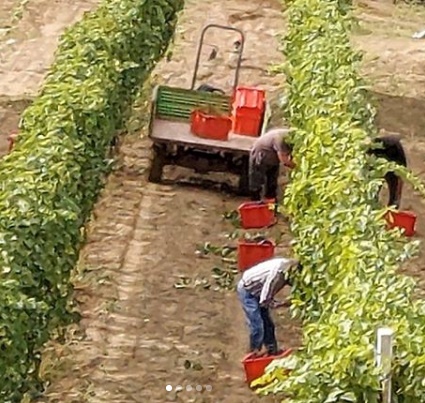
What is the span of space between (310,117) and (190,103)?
8.55 ft

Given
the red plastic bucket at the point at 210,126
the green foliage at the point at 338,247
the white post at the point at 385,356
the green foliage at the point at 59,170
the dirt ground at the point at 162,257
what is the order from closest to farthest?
the white post at the point at 385,356
the green foliage at the point at 338,247
the green foliage at the point at 59,170
the dirt ground at the point at 162,257
the red plastic bucket at the point at 210,126

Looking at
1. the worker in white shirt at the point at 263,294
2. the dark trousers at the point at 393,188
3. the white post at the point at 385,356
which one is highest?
the white post at the point at 385,356

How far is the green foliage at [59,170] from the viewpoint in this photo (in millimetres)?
7684

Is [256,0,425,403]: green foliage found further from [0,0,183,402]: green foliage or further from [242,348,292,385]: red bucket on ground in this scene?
[0,0,183,402]: green foliage

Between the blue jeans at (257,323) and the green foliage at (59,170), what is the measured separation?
119 cm

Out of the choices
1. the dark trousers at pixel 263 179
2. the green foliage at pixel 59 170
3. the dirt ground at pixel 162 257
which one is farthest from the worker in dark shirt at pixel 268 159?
the green foliage at pixel 59 170

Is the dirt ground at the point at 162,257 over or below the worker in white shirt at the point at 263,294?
below

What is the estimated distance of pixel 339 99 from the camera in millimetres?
10695

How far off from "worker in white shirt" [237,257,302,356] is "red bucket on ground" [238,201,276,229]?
2368 mm

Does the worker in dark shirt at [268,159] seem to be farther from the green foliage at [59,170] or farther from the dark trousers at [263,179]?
the green foliage at [59,170]

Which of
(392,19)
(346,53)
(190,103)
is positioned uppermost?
(346,53)

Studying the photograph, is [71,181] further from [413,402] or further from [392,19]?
[392,19]

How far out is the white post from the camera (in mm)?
6034

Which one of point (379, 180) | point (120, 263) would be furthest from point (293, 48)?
point (379, 180)
